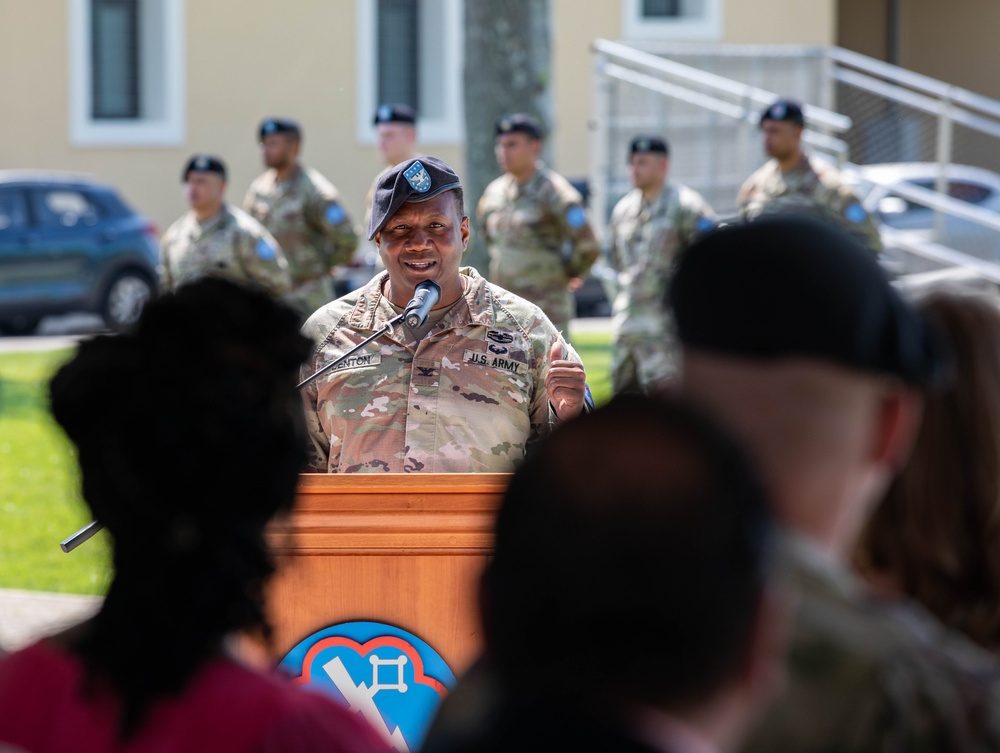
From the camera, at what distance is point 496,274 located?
992 cm

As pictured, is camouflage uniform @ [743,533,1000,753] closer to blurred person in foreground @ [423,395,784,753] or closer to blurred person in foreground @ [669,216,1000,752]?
blurred person in foreground @ [669,216,1000,752]

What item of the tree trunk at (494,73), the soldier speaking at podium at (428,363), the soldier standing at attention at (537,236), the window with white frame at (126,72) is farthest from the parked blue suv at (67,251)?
the soldier speaking at podium at (428,363)

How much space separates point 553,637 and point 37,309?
16.0m

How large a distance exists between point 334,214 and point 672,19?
12.4 m

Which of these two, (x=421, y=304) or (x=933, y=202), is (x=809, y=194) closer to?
(x=933, y=202)

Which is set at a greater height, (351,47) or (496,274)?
(351,47)

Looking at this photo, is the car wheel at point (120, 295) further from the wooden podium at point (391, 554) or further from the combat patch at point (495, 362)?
the wooden podium at point (391, 554)

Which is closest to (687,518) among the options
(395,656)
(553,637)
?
(553,637)

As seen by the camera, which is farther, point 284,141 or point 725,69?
point 725,69

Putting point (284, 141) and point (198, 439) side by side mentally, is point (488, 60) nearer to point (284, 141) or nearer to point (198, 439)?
point (284, 141)

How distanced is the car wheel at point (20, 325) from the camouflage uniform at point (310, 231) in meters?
6.66

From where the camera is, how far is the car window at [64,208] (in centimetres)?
1645

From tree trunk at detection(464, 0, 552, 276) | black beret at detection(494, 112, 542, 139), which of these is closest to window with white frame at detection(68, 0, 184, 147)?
tree trunk at detection(464, 0, 552, 276)

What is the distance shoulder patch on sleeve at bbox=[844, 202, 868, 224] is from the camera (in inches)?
366
